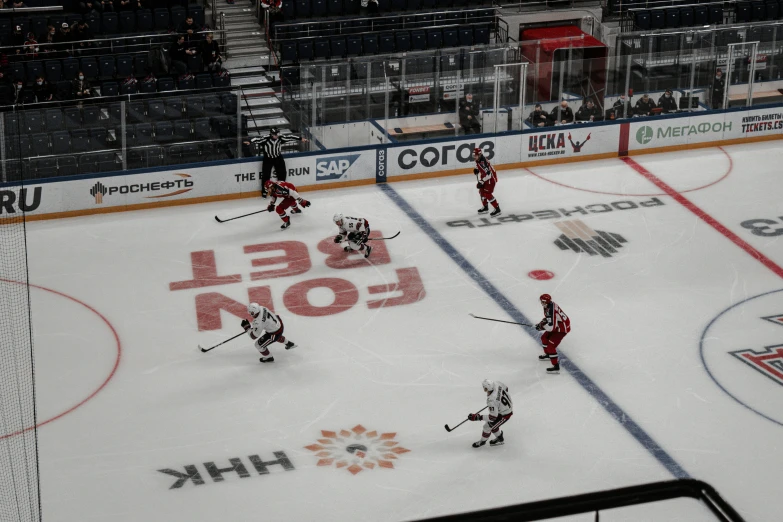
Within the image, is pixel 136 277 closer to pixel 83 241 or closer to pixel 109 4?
pixel 83 241

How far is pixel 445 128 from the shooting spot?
19594 mm

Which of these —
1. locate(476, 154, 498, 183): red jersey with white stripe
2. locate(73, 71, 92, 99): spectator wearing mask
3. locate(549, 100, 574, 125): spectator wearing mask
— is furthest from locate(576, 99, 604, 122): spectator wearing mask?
locate(73, 71, 92, 99): spectator wearing mask

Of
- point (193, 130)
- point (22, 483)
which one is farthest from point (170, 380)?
point (193, 130)

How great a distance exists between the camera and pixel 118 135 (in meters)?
17.8

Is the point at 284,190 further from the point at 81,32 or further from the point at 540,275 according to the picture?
the point at 81,32

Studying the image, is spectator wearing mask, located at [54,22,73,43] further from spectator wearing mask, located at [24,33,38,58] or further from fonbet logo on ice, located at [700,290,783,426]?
fonbet logo on ice, located at [700,290,783,426]

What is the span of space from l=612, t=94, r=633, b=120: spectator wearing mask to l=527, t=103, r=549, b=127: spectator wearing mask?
133 centimetres

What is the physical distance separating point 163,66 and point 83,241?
4.56m

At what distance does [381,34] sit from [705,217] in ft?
25.8

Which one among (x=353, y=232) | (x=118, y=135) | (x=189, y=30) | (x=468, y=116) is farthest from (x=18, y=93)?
(x=468, y=116)

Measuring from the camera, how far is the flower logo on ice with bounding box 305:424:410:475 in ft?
38.3

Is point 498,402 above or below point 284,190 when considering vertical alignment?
below

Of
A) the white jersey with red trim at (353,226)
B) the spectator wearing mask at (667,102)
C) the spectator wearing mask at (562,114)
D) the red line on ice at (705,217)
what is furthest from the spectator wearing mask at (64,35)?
the spectator wearing mask at (667,102)

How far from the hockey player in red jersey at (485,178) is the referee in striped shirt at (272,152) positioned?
3154 millimetres
